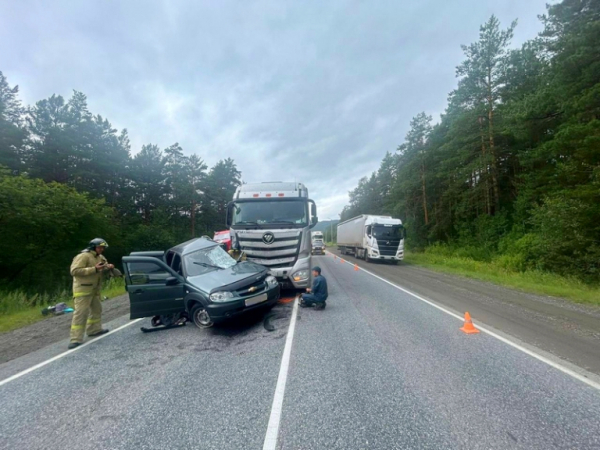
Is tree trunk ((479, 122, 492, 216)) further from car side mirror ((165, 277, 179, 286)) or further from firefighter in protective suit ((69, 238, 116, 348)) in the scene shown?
firefighter in protective suit ((69, 238, 116, 348))

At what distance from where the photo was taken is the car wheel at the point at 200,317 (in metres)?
5.92

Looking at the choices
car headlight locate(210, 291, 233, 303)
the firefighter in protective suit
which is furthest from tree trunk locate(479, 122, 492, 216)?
the firefighter in protective suit

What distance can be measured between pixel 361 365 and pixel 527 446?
1.93 m

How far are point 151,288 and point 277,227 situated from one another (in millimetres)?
3478

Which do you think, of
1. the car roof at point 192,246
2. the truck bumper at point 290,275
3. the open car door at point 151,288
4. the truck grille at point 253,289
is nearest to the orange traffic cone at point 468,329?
the truck bumper at point 290,275

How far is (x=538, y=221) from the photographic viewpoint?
1362 centimetres

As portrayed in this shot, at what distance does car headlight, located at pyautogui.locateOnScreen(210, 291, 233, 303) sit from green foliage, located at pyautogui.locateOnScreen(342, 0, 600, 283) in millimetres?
13077

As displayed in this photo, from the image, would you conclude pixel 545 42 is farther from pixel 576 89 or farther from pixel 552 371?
pixel 552 371

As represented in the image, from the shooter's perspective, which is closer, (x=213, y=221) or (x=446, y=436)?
(x=446, y=436)

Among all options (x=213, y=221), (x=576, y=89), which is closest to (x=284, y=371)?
(x=576, y=89)

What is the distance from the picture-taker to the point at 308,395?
10.7ft

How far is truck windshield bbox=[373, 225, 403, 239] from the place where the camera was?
2103 cm

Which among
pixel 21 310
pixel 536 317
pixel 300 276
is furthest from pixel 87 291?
pixel 536 317

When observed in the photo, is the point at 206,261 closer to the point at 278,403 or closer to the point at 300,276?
the point at 300,276
